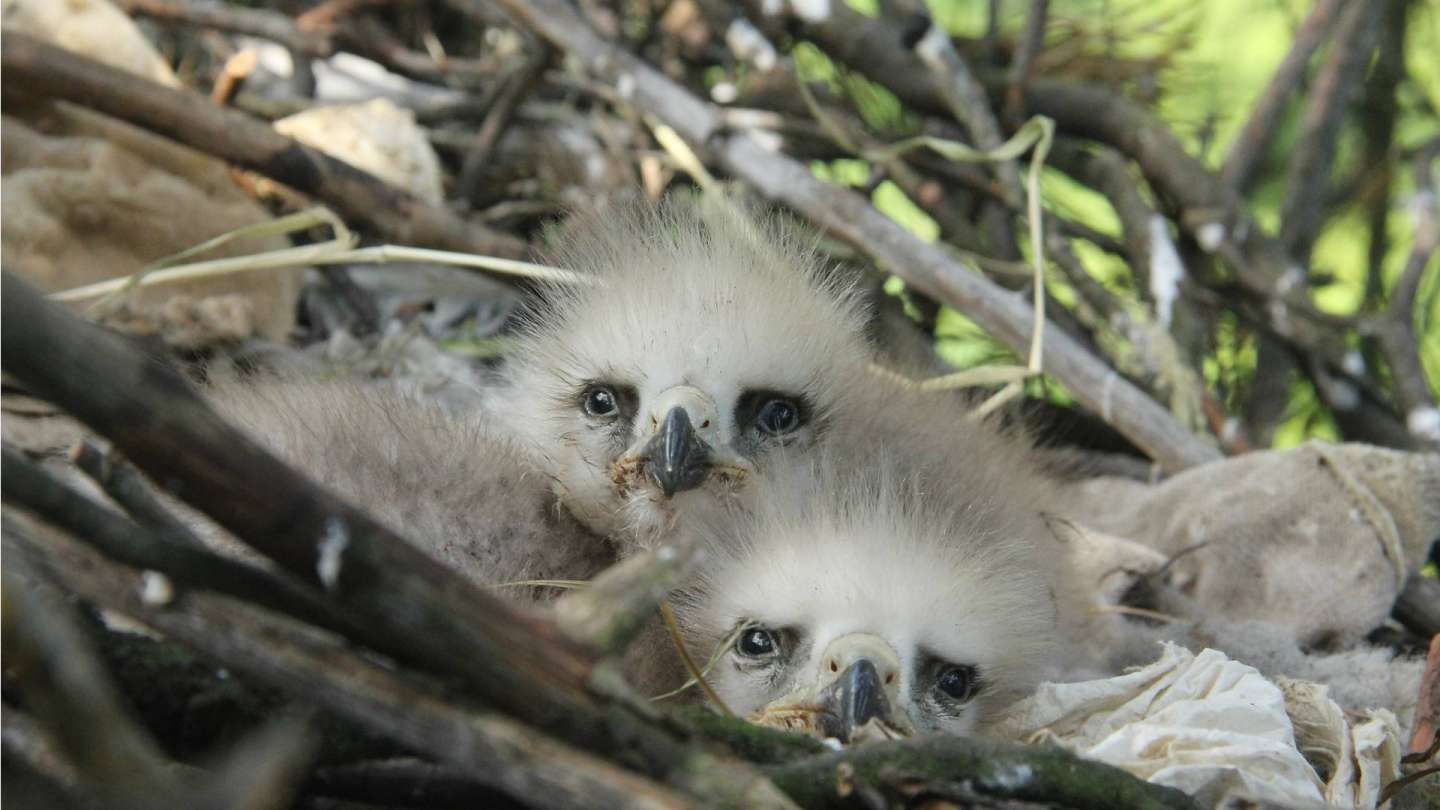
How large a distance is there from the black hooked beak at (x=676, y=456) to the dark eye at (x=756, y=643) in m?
0.22

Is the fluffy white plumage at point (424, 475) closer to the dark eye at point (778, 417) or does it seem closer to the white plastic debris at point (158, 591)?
the dark eye at point (778, 417)

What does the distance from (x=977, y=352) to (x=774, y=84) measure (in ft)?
2.58

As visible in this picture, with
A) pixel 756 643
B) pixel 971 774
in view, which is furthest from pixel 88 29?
pixel 971 774

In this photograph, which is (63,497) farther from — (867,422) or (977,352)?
(977,352)

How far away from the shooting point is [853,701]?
156 centimetres

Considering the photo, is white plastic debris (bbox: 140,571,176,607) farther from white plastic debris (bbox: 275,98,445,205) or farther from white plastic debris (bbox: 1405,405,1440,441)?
white plastic debris (bbox: 1405,405,1440,441)

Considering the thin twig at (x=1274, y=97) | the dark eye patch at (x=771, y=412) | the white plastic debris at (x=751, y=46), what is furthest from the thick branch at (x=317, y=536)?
the thin twig at (x=1274, y=97)

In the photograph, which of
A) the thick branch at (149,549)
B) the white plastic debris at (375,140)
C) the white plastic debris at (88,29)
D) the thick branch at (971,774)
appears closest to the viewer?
the thick branch at (149,549)

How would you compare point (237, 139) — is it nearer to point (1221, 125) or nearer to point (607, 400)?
point (607, 400)

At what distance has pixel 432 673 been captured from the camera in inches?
37.3

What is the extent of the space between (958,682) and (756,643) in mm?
267

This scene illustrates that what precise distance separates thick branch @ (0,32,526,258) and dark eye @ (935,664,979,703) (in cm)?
109

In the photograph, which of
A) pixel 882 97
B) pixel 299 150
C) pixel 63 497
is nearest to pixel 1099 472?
pixel 882 97

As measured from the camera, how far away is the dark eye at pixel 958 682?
5.97 ft
